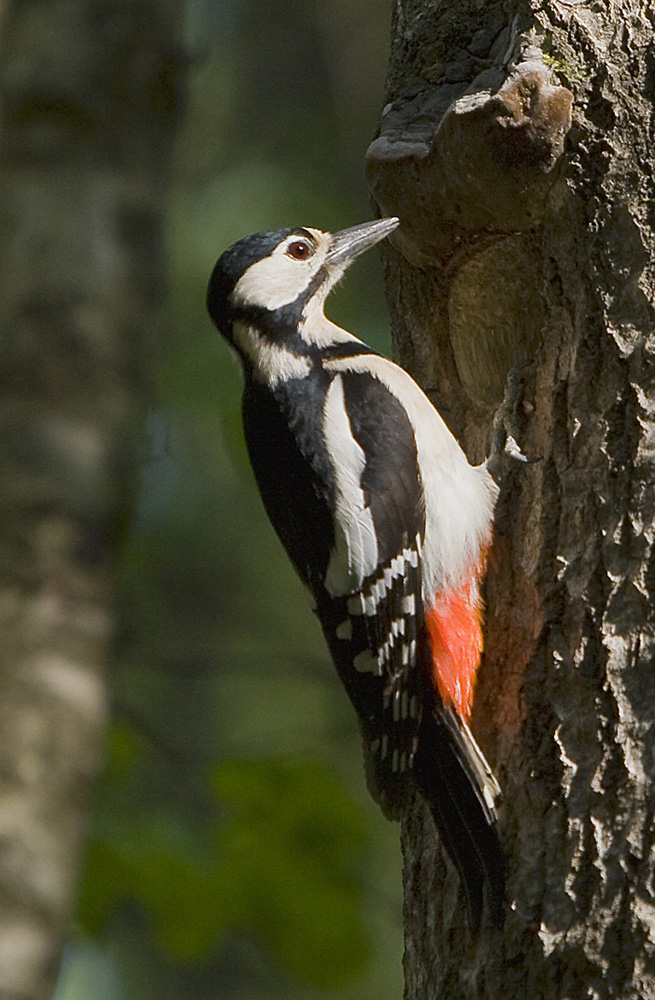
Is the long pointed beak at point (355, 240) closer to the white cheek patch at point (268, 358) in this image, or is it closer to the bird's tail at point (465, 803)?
the white cheek patch at point (268, 358)

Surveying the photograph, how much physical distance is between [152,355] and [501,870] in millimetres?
2480

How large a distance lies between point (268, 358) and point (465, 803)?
1.51 m

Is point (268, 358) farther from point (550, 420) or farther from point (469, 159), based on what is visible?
point (550, 420)

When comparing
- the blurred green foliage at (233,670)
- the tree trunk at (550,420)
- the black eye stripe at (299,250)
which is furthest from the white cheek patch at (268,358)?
the blurred green foliage at (233,670)

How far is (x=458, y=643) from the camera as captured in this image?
3080 mm

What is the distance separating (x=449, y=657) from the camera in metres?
3.07

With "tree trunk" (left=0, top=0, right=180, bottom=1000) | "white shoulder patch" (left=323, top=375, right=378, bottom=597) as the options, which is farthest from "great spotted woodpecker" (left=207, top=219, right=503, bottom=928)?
"tree trunk" (left=0, top=0, right=180, bottom=1000)

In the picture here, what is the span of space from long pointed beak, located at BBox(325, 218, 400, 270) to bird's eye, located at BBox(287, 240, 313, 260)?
0.20 ft

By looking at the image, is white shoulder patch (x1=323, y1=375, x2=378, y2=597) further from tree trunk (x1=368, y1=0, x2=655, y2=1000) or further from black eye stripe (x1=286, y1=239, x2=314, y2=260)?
black eye stripe (x1=286, y1=239, x2=314, y2=260)

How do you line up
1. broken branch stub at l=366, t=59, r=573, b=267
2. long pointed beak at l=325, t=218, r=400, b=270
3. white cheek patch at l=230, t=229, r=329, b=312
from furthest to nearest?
1. white cheek patch at l=230, t=229, r=329, b=312
2. long pointed beak at l=325, t=218, r=400, b=270
3. broken branch stub at l=366, t=59, r=573, b=267

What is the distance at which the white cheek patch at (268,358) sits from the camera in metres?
3.59

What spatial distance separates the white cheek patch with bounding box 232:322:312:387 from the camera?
3.59m

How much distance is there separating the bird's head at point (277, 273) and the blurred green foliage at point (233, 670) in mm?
873

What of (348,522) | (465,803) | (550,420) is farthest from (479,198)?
(465,803)
